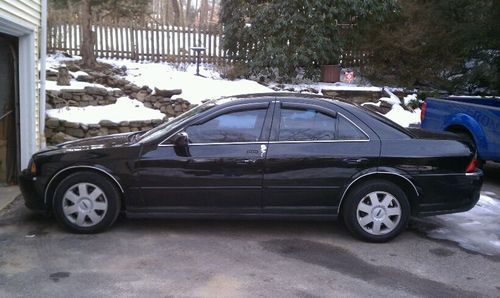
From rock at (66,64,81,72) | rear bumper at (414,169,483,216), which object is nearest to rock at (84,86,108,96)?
rock at (66,64,81,72)

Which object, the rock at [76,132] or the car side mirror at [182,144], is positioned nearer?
the car side mirror at [182,144]

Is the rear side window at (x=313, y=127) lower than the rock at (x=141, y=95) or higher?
lower

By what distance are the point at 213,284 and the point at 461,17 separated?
12.8m

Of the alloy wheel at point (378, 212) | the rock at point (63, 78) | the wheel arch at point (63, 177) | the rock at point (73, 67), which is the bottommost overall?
the alloy wheel at point (378, 212)

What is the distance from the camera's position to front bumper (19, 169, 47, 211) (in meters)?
5.43

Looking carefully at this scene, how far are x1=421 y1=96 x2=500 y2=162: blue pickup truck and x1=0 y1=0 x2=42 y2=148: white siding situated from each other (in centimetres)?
627

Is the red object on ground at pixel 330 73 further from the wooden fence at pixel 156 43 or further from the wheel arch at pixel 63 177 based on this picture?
the wheel arch at pixel 63 177

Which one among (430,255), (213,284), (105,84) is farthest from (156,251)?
(105,84)

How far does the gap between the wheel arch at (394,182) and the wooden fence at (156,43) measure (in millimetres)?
10487

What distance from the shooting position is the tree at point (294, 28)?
13.9 meters

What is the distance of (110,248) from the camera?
5055 millimetres

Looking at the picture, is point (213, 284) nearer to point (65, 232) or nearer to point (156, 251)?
point (156, 251)

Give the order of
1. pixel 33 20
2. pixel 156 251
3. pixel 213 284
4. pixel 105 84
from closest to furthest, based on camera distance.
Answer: pixel 213 284 → pixel 156 251 → pixel 33 20 → pixel 105 84

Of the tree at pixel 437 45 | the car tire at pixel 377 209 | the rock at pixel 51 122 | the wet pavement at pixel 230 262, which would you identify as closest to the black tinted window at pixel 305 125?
the car tire at pixel 377 209
